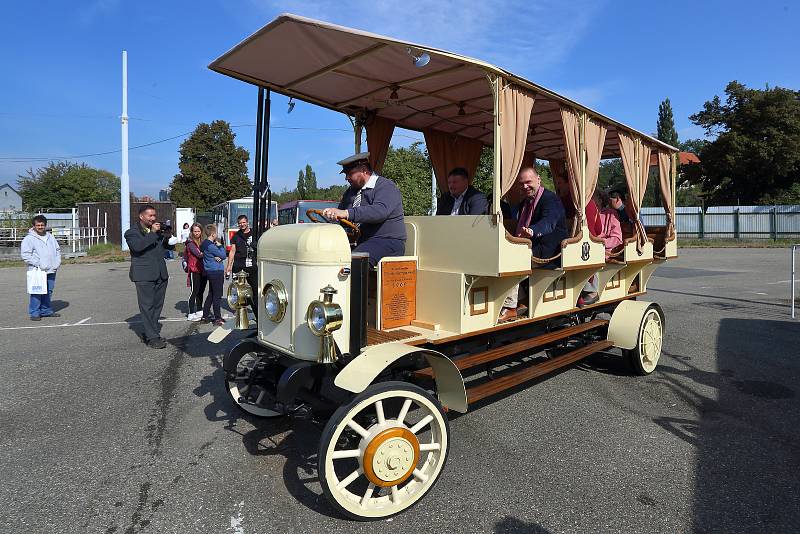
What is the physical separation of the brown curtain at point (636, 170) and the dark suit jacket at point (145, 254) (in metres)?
5.85

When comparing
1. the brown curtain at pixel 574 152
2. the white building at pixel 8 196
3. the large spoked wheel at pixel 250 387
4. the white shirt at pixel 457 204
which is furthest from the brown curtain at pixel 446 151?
the white building at pixel 8 196

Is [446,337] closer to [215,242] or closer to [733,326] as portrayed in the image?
[215,242]

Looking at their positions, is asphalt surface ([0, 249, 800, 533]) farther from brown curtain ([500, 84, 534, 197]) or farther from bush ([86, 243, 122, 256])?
bush ([86, 243, 122, 256])

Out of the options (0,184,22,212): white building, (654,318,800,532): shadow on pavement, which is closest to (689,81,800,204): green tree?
(654,318,800,532): shadow on pavement

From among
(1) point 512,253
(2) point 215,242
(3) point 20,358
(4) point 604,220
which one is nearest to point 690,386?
(4) point 604,220

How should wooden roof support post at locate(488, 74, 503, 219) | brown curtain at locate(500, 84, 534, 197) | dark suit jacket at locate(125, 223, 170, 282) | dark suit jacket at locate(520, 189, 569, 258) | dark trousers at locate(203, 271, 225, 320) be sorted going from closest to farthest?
wooden roof support post at locate(488, 74, 503, 219) → brown curtain at locate(500, 84, 534, 197) → dark suit jacket at locate(520, 189, 569, 258) → dark suit jacket at locate(125, 223, 170, 282) → dark trousers at locate(203, 271, 225, 320)

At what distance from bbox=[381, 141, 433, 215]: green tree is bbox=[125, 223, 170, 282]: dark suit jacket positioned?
22.9 ft

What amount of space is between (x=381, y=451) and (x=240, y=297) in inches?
64.7

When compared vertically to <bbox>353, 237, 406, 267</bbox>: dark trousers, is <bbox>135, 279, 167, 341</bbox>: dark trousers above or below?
below

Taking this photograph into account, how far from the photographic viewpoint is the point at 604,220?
581 centimetres

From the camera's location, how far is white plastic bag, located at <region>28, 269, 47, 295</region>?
28.9ft

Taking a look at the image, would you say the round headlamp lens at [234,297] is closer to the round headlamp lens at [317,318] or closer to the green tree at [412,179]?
the round headlamp lens at [317,318]

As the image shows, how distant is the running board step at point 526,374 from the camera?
3.82 m

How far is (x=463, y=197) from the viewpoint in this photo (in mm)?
5082
